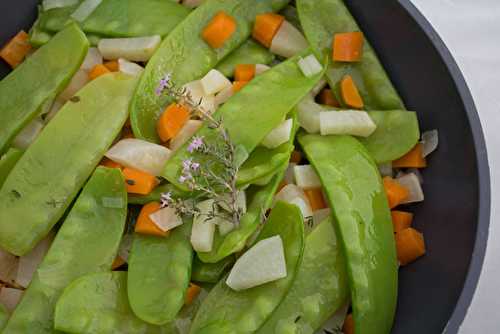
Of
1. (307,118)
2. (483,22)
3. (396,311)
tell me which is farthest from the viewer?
(483,22)

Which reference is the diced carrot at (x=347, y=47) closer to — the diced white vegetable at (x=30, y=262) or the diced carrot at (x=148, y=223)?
the diced carrot at (x=148, y=223)

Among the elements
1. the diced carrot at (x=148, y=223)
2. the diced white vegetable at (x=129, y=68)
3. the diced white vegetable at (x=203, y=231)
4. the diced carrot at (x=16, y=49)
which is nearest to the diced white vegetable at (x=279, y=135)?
the diced white vegetable at (x=203, y=231)

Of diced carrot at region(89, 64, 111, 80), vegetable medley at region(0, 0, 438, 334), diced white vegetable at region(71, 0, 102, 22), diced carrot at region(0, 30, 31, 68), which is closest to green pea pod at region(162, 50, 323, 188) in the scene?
vegetable medley at region(0, 0, 438, 334)

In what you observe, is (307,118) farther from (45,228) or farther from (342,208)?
(45,228)

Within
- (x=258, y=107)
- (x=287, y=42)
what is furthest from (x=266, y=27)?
(x=258, y=107)

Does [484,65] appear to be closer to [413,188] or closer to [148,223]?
[413,188]

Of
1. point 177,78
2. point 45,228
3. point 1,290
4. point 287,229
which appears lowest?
point 1,290

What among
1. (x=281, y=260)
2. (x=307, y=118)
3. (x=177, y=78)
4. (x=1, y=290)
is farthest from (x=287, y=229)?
(x=1, y=290)
